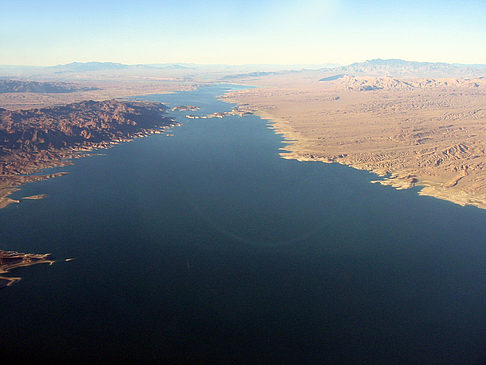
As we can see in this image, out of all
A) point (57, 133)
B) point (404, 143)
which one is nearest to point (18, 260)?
point (57, 133)

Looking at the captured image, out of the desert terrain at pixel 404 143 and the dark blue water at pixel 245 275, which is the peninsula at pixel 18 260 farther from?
the desert terrain at pixel 404 143

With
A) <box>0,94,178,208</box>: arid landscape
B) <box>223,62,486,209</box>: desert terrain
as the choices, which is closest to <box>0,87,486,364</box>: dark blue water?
<box>223,62,486,209</box>: desert terrain

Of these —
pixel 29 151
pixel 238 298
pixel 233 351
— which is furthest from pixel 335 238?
pixel 29 151

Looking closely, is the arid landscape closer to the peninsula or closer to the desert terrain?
the peninsula

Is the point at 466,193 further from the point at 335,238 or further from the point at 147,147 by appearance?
the point at 147,147

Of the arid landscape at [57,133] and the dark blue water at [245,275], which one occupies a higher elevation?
the arid landscape at [57,133]

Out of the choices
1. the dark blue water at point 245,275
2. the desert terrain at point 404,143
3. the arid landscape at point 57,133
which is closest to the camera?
the dark blue water at point 245,275

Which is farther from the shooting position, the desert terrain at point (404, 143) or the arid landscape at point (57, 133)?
the arid landscape at point (57, 133)

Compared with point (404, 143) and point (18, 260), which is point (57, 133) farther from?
point (404, 143)

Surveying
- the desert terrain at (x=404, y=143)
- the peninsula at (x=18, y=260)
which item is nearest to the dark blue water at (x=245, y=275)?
the peninsula at (x=18, y=260)
